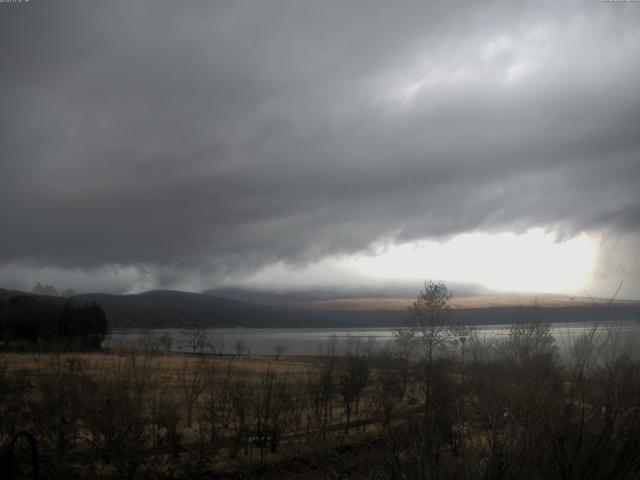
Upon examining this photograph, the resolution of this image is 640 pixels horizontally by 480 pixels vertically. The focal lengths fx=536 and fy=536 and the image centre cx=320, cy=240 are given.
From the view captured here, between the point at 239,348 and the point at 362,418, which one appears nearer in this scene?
the point at 362,418

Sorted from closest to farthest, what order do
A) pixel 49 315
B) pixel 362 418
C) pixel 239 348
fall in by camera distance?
pixel 362 418, pixel 49 315, pixel 239 348

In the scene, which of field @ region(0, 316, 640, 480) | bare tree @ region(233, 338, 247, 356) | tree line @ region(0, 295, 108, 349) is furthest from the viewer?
bare tree @ region(233, 338, 247, 356)

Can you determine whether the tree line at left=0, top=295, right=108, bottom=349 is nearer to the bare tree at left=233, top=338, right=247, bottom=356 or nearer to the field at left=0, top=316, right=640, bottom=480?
the bare tree at left=233, top=338, right=247, bottom=356

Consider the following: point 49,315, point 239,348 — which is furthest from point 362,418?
point 239,348

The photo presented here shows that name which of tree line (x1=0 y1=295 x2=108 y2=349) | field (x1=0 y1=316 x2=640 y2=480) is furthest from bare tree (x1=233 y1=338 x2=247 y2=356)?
field (x1=0 y1=316 x2=640 y2=480)

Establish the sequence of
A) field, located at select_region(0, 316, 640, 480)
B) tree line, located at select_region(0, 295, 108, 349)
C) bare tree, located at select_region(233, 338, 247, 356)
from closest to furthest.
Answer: field, located at select_region(0, 316, 640, 480) < tree line, located at select_region(0, 295, 108, 349) < bare tree, located at select_region(233, 338, 247, 356)

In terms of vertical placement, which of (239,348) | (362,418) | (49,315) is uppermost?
(49,315)

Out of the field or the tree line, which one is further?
the tree line

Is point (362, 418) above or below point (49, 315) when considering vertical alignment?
below

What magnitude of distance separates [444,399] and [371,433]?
26.7 feet

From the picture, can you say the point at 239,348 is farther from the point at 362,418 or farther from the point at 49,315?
the point at 362,418

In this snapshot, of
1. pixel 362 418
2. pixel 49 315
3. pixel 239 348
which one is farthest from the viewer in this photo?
pixel 239 348

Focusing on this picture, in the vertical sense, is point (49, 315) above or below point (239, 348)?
above

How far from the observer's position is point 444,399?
92.6 feet
